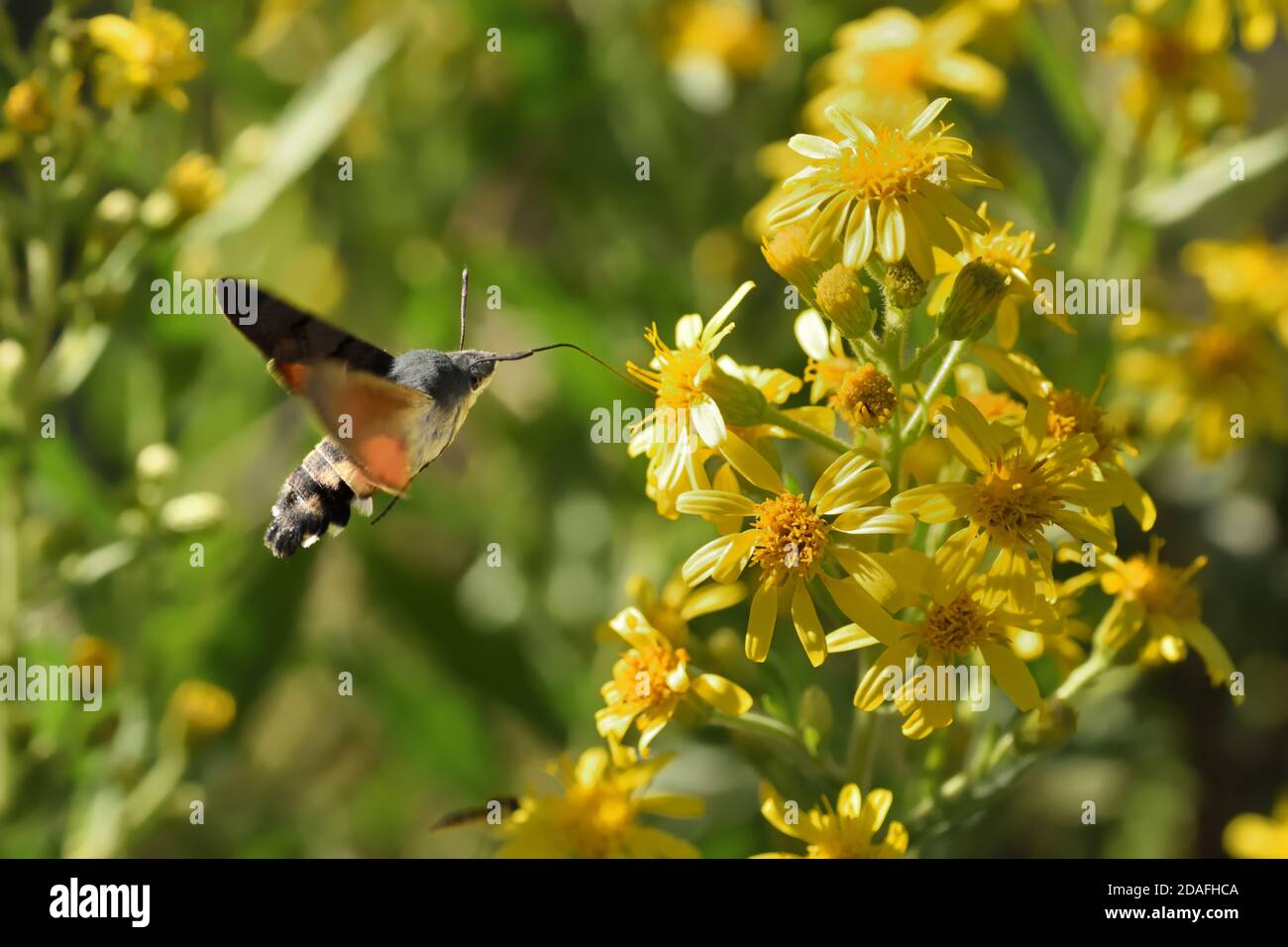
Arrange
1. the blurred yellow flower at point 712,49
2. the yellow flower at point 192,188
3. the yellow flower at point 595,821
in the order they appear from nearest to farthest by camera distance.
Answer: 1. the yellow flower at point 595,821
2. the yellow flower at point 192,188
3. the blurred yellow flower at point 712,49

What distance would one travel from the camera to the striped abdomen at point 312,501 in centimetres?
184

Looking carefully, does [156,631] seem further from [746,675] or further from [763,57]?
[763,57]

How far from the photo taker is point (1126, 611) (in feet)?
5.64

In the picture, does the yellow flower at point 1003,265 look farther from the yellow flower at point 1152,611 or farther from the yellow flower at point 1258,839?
the yellow flower at point 1258,839

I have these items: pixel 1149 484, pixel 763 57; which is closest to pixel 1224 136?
pixel 1149 484

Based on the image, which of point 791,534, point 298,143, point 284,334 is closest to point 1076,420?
point 791,534

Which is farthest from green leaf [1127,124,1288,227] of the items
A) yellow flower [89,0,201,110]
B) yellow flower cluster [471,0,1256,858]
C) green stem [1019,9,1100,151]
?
yellow flower [89,0,201,110]

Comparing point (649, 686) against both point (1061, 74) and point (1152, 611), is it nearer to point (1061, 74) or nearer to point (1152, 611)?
point (1152, 611)

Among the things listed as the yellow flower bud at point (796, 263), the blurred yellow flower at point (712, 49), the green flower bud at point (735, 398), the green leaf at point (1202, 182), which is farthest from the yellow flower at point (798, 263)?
the blurred yellow flower at point (712, 49)

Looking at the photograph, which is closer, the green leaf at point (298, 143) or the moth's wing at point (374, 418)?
the moth's wing at point (374, 418)

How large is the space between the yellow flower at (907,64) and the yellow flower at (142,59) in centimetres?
129

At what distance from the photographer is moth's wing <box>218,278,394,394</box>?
64.2 inches

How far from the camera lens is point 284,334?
1.68 meters

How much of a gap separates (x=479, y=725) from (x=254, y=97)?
1.57 metres
